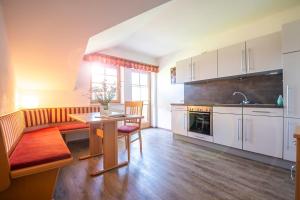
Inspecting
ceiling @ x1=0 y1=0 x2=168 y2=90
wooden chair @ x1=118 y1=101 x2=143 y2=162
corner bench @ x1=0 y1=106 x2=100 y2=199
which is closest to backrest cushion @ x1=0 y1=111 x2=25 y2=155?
corner bench @ x1=0 y1=106 x2=100 y2=199

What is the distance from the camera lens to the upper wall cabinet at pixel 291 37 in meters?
1.92

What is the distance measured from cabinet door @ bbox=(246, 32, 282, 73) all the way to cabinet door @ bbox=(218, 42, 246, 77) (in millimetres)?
91

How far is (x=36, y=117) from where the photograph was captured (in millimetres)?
2914

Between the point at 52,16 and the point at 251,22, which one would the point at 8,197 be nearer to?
the point at 52,16

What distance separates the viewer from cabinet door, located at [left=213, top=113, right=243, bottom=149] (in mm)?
2486

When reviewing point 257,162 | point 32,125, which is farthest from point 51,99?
point 257,162

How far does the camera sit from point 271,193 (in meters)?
1.52

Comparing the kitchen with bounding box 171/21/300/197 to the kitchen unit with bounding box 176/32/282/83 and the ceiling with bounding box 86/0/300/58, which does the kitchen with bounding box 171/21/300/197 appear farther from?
the ceiling with bounding box 86/0/300/58

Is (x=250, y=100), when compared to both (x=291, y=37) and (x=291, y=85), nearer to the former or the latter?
(x=291, y=85)

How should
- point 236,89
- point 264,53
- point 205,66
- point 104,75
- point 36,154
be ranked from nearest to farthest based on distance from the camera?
point 36,154 → point 264,53 → point 236,89 → point 205,66 → point 104,75

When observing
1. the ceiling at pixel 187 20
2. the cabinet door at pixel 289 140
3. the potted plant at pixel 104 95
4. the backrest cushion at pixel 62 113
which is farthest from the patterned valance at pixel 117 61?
the cabinet door at pixel 289 140

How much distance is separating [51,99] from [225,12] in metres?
3.69

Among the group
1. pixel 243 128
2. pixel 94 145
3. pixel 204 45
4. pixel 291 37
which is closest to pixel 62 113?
pixel 94 145

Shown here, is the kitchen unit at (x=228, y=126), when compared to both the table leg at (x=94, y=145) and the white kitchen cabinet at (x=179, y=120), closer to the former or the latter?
the white kitchen cabinet at (x=179, y=120)
